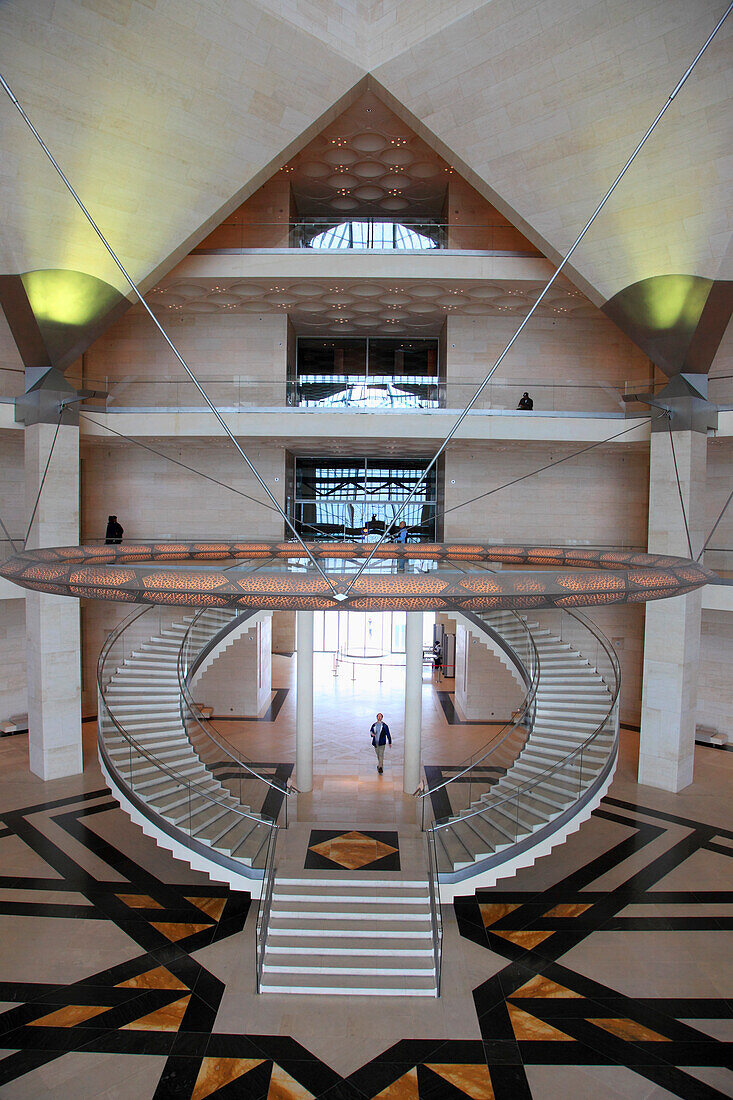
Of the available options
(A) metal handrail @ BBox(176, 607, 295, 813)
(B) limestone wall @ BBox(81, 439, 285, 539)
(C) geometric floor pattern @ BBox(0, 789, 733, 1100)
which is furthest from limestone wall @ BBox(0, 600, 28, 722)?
(C) geometric floor pattern @ BBox(0, 789, 733, 1100)

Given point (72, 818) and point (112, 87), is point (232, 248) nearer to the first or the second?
point (112, 87)

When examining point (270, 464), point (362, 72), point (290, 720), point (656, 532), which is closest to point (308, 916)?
point (290, 720)

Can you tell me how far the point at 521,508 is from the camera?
1761 centimetres

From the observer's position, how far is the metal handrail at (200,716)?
11.4 m

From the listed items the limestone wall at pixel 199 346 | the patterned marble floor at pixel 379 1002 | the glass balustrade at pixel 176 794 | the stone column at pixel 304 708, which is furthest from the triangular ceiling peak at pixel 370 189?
the patterned marble floor at pixel 379 1002

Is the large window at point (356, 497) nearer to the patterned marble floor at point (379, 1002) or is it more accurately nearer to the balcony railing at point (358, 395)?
the balcony railing at point (358, 395)

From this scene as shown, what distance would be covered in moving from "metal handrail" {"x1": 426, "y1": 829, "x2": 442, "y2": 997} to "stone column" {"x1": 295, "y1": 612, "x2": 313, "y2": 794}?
3907mm

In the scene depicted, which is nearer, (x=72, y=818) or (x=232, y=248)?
(x=72, y=818)

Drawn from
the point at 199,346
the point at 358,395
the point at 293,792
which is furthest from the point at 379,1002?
the point at 199,346

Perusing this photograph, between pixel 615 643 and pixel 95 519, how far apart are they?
48.6 feet

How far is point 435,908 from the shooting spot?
814 centimetres

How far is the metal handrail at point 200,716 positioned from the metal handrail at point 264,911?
1.78 meters

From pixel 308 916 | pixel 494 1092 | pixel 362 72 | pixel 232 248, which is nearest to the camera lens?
pixel 494 1092

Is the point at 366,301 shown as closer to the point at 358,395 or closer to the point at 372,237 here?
the point at 372,237
